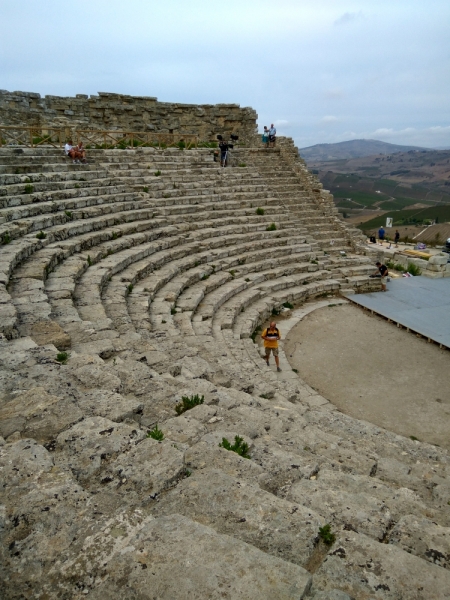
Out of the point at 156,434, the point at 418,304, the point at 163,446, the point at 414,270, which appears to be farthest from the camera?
the point at 414,270

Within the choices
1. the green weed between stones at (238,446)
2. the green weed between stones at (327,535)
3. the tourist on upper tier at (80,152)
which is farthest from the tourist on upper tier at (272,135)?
the green weed between stones at (327,535)

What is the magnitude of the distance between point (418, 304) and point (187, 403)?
9400 millimetres

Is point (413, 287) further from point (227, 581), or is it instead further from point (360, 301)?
point (227, 581)

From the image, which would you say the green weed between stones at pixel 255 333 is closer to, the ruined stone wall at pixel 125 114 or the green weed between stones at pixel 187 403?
the green weed between stones at pixel 187 403

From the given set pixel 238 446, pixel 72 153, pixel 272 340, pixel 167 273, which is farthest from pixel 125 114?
pixel 238 446

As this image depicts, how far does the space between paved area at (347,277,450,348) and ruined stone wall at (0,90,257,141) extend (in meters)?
10.6

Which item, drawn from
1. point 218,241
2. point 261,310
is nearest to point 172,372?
point 261,310

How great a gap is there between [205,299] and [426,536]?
7303mm

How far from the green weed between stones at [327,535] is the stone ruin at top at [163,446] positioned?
1 centimetres

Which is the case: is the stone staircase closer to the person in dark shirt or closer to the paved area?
the paved area

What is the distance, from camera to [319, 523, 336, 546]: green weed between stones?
2.25 metres

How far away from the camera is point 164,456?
2.76 meters

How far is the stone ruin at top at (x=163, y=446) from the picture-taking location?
191 centimetres

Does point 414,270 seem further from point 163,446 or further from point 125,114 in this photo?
point 163,446
